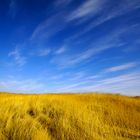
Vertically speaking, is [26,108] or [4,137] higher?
[26,108]

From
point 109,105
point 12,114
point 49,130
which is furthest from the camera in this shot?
point 109,105

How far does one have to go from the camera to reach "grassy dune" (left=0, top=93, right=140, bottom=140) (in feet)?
26.3

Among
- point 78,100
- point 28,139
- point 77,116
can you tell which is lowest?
point 28,139

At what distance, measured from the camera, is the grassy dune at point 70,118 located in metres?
8.01

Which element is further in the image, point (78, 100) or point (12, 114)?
point (78, 100)

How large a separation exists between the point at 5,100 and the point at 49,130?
11.2ft

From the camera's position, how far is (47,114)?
9.38 m

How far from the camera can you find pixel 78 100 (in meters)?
10.6

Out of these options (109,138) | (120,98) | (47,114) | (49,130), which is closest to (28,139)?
(49,130)

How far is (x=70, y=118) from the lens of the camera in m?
8.81

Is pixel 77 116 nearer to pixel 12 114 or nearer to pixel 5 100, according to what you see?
pixel 12 114

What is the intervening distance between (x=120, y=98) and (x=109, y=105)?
3.66 ft

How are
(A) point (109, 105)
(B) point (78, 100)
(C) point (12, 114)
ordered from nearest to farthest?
1. (C) point (12, 114)
2. (A) point (109, 105)
3. (B) point (78, 100)

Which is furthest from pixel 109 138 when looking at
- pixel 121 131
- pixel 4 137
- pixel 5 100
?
pixel 5 100
